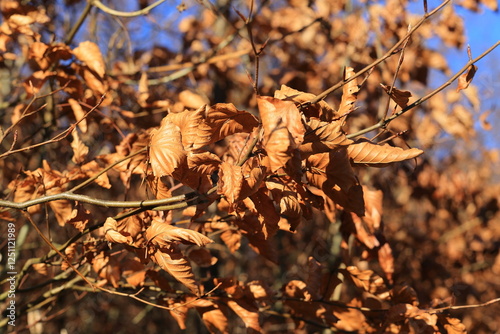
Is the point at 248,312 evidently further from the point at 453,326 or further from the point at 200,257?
the point at 453,326

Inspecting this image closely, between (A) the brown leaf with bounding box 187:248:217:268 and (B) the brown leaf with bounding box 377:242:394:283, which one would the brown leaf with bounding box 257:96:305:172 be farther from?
(B) the brown leaf with bounding box 377:242:394:283

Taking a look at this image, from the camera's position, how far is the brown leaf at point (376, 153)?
90 cm

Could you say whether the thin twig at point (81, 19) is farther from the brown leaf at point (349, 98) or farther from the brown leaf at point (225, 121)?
the brown leaf at point (349, 98)

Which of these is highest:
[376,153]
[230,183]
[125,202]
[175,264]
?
[376,153]

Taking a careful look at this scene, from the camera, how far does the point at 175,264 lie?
99 cm

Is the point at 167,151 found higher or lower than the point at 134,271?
higher

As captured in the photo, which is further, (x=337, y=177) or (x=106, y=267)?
(x=106, y=267)

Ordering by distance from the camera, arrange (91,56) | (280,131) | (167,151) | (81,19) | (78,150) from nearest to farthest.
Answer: (280,131) → (167,151) → (78,150) → (91,56) → (81,19)

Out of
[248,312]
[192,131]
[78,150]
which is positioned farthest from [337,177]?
[78,150]

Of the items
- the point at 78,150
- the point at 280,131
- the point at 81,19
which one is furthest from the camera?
the point at 81,19

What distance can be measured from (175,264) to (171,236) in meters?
0.08

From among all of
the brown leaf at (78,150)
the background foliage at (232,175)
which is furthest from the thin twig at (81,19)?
the brown leaf at (78,150)

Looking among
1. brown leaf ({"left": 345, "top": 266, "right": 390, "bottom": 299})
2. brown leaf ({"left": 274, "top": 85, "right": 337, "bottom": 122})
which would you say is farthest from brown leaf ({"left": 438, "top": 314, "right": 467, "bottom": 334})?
brown leaf ({"left": 274, "top": 85, "right": 337, "bottom": 122})

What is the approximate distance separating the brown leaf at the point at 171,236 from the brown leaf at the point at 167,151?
13 centimetres
